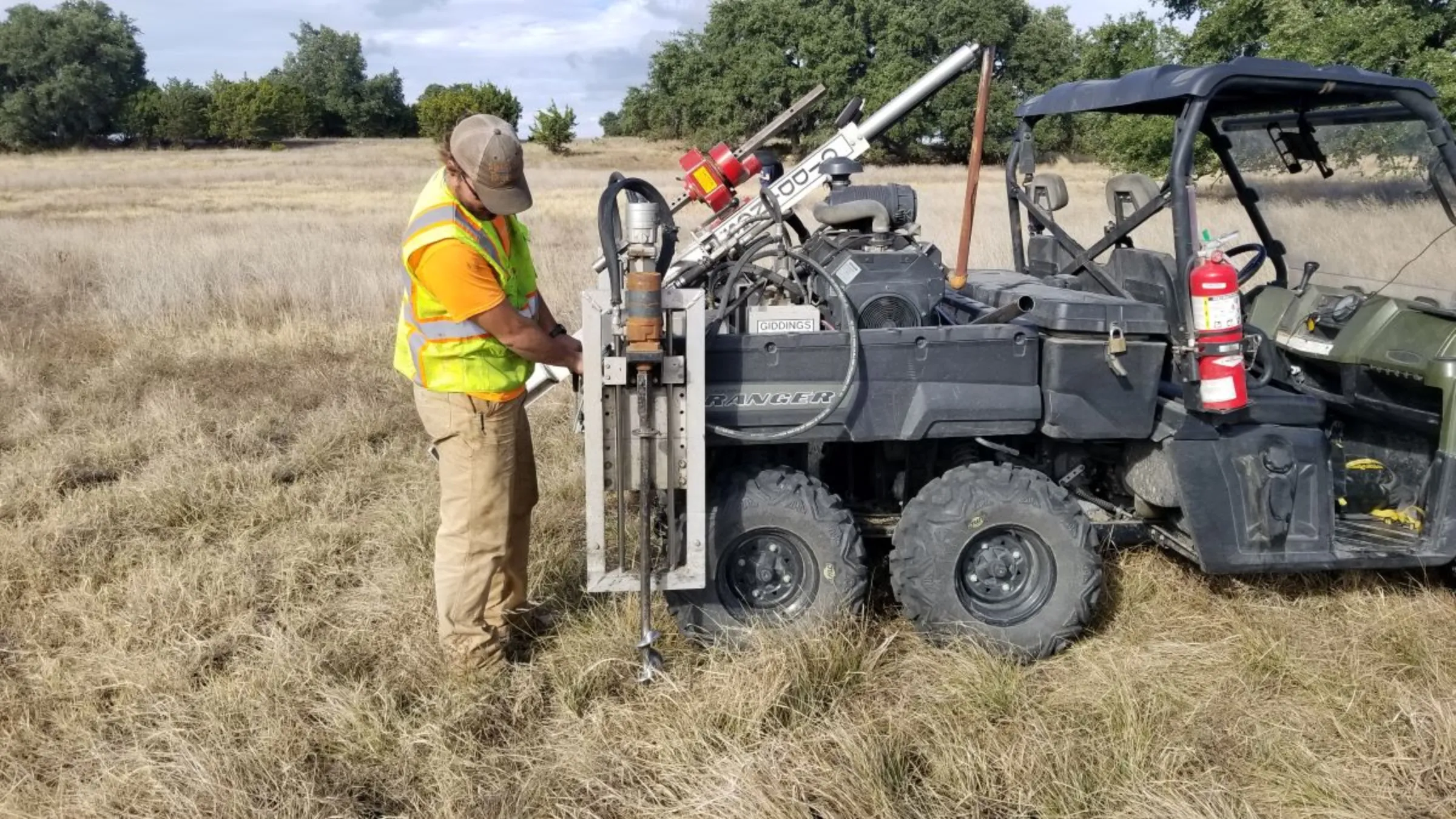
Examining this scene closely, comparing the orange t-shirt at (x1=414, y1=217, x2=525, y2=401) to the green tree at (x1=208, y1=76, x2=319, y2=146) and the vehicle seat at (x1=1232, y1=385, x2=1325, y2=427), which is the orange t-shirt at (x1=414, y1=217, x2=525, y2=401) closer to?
the vehicle seat at (x1=1232, y1=385, x2=1325, y2=427)

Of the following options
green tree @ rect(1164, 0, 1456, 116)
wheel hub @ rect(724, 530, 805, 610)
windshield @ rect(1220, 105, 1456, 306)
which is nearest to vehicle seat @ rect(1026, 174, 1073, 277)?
windshield @ rect(1220, 105, 1456, 306)

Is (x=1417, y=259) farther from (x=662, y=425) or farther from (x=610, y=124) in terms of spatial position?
(x=610, y=124)

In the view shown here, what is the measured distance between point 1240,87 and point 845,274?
4.93 ft

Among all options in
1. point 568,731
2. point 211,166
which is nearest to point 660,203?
point 568,731

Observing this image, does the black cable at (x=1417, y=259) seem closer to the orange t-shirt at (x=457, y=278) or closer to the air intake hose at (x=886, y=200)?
the air intake hose at (x=886, y=200)

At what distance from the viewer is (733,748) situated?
10.2 feet

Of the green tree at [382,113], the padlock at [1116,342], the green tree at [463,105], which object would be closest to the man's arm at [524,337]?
the padlock at [1116,342]

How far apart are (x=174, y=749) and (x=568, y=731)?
1136 millimetres

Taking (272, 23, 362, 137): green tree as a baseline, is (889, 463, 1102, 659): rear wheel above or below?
below

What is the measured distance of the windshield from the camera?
3965mm

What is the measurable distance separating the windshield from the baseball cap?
308 centimetres

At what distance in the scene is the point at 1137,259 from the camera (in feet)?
14.3

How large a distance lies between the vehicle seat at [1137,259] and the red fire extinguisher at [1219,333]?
16.1 inches

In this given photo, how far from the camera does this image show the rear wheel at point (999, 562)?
12.1ft
